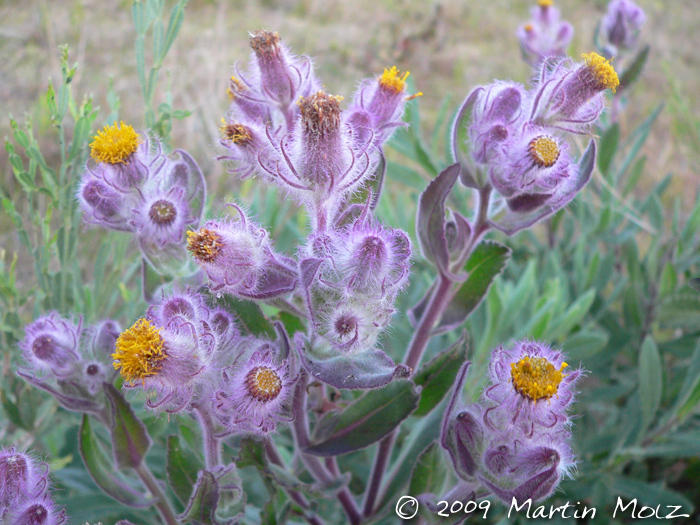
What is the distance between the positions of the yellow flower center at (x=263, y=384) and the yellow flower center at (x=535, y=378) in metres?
0.56

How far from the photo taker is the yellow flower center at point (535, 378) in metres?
1.41

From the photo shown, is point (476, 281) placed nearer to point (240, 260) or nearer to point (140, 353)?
point (240, 260)

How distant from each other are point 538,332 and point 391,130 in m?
1.13

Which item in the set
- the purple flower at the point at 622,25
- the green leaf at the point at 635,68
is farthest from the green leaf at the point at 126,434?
the purple flower at the point at 622,25

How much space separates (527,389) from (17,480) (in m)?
1.23

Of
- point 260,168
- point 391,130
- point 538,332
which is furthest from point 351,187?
point 538,332

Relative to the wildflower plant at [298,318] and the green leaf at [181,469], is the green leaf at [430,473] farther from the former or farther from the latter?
the green leaf at [181,469]

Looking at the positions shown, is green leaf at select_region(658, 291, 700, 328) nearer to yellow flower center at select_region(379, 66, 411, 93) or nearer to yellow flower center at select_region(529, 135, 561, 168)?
yellow flower center at select_region(529, 135, 561, 168)

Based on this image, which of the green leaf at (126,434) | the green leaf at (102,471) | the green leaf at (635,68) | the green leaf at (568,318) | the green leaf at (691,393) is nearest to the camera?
the green leaf at (126,434)

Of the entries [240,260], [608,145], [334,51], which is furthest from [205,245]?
[334,51]

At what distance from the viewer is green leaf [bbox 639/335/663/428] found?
2576mm

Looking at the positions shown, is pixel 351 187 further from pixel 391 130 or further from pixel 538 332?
pixel 538 332

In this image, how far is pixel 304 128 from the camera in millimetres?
1479

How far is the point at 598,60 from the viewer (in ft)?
5.56
